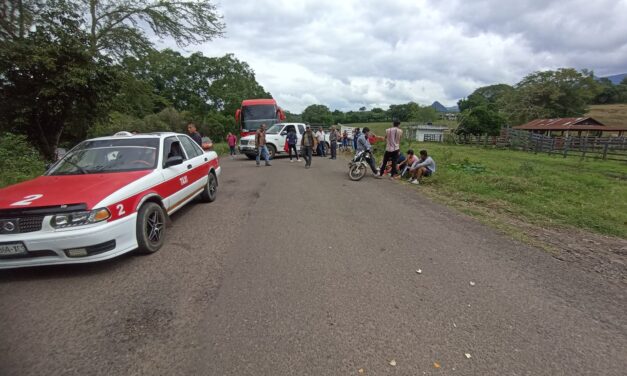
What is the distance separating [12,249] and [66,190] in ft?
2.50

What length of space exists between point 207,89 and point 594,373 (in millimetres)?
50971

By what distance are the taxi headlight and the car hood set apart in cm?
9

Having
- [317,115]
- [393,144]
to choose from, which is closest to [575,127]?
[393,144]

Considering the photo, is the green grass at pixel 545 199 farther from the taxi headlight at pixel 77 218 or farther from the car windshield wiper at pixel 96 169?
the car windshield wiper at pixel 96 169

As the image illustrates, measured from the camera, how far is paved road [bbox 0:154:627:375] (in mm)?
2156

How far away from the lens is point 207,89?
46.5m

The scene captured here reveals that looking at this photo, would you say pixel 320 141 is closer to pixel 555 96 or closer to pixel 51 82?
pixel 51 82

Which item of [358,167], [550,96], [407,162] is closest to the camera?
[358,167]

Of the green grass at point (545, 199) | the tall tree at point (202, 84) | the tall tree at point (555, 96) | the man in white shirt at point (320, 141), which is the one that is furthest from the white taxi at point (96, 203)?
the tall tree at point (555, 96)

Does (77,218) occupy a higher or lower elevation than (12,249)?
higher

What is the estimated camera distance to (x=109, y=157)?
4.48 m

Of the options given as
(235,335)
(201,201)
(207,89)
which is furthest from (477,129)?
(235,335)

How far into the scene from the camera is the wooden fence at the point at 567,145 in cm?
1931

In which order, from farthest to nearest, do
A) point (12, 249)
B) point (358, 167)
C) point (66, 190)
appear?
point (358, 167)
point (66, 190)
point (12, 249)
